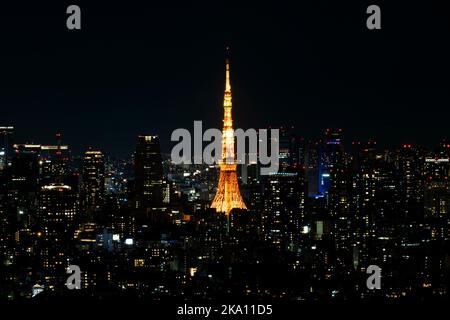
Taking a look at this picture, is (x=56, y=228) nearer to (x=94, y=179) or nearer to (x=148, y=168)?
(x=94, y=179)

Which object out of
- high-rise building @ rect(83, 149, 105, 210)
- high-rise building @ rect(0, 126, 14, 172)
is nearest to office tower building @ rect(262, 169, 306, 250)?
high-rise building @ rect(83, 149, 105, 210)

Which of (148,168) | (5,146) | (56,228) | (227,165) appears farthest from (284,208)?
(5,146)

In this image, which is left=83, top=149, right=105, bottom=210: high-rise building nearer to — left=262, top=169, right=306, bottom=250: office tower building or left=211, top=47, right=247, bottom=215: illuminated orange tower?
left=211, top=47, right=247, bottom=215: illuminated orange tower

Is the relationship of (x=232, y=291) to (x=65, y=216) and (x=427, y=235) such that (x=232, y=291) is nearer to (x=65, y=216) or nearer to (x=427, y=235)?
(x=427, y=235)

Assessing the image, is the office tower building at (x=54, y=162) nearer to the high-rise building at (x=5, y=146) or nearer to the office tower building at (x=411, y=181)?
the high-rise building at (x=5, y=146)

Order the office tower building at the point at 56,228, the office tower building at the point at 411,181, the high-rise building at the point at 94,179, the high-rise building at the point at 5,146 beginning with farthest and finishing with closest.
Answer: the high-rise building at the point at 5,146 < the high-rise building at the point at 94,179 < the office tower building at the point at 411,181 < the office tower building at the point at 56,228

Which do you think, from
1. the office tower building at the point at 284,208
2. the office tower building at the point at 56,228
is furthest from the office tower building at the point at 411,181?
the office tower building at the point at 56,228
